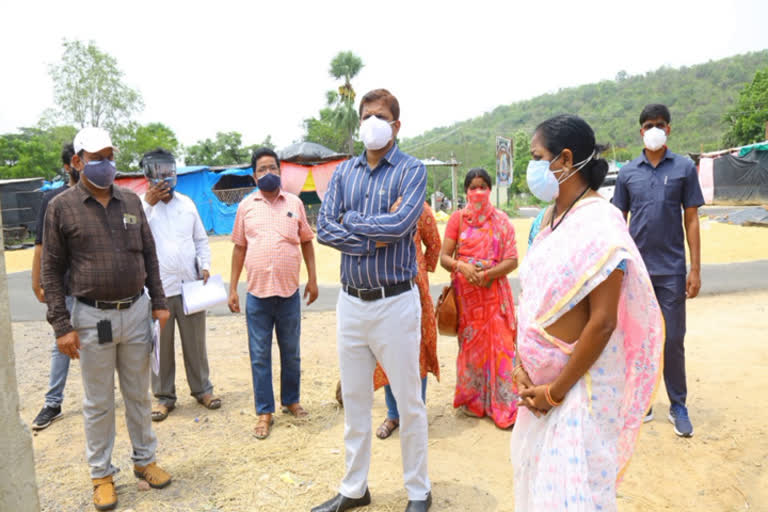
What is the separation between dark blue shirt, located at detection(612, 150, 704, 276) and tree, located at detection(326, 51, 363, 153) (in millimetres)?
33836

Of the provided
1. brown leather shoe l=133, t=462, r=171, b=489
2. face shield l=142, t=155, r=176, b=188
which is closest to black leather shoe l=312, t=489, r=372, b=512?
brown leather shoe l=133, t=462, r=171, b=489

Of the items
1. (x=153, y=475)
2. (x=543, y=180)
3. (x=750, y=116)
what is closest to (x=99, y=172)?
(x=153, y=475)

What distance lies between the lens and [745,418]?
3.85 meters

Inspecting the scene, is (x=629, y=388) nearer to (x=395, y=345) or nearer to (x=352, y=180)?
(x=395, y=345)

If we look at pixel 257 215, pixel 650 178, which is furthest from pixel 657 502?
pixel 257 215

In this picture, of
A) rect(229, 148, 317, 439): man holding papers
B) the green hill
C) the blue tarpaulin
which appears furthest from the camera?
the green hill

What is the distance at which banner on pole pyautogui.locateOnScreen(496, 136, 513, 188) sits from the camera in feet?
86.1

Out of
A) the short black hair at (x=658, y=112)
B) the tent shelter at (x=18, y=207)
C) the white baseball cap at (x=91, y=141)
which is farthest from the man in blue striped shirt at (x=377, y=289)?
the tent shelter at (x=18, y=207)

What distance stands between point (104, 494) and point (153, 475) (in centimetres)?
28

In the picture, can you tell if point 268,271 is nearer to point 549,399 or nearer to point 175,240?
point 175,240

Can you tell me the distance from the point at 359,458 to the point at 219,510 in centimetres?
90

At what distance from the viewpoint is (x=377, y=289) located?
8.79 feet

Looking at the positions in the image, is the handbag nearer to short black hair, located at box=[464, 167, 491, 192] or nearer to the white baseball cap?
short black hair, located at box=[464, 167, 491, 192]

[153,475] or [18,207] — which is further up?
[18,207]
